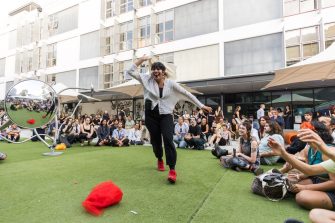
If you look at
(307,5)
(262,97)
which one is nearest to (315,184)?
(262,97)

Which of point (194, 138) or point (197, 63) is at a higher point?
point (197, 63)

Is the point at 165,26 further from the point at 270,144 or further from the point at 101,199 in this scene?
the point at 270,144

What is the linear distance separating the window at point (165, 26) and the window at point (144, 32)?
99cm

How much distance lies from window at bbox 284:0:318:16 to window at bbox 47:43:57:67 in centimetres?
2508

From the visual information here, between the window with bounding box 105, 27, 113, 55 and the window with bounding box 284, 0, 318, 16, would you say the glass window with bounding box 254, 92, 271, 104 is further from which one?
the window with bounding box 105, 27, 113, 55

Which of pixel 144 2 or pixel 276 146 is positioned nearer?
pixel 276 146

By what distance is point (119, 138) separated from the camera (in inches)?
404

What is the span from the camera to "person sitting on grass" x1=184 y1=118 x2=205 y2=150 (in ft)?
29.2

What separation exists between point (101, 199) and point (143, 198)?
22.9 inches

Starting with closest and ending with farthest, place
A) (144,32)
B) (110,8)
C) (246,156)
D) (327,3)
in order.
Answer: (246,156)
(327,3)
(144,32)
(110,8)

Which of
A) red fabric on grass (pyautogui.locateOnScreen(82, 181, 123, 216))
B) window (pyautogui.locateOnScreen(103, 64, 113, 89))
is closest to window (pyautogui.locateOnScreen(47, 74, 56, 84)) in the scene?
window (pyautogui.locateOnScreen(103, 64, 113, 89))

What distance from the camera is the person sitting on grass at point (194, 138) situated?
29.2 feet

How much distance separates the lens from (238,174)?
15.5ft

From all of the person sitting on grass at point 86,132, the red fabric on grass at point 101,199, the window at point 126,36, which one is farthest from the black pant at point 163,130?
the window at point 126,36
